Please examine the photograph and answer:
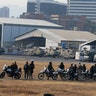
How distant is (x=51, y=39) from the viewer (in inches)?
4262

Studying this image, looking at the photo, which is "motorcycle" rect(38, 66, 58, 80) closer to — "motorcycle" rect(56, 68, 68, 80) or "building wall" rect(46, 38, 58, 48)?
"motorcycle" rect(56, 68, 68, 80)

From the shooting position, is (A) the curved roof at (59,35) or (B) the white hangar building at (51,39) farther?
(A) the curved roof at (59,35)

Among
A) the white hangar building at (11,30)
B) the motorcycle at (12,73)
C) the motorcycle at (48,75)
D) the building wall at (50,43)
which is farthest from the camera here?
the white hangar building at (11,30)

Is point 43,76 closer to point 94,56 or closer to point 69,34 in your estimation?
point 94,56

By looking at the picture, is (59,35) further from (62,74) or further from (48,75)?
(48,75)

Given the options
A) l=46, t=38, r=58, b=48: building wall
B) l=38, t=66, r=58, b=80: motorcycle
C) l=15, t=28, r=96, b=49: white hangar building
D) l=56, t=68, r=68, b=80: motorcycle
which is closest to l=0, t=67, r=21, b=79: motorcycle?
l=38, t=66, r=58, b=80: motorcycle

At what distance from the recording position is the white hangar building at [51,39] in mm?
104588

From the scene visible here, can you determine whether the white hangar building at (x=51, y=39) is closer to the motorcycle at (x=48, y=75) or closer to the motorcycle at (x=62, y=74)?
the motorcycle at (x=62, y=74)

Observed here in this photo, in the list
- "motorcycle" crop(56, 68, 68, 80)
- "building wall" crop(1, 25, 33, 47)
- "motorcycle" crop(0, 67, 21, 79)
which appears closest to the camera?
"motorcycle" crop(0, 67, 21, 79)

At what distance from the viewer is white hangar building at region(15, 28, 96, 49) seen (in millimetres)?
104588

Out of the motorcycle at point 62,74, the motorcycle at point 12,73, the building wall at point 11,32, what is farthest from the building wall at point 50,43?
the motorcycle at point 12,73

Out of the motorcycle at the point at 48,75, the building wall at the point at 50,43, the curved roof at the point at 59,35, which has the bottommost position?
the motorcycle at the point at 48,75

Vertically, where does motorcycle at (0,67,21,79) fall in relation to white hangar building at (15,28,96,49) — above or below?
below

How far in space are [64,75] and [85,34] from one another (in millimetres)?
84407
